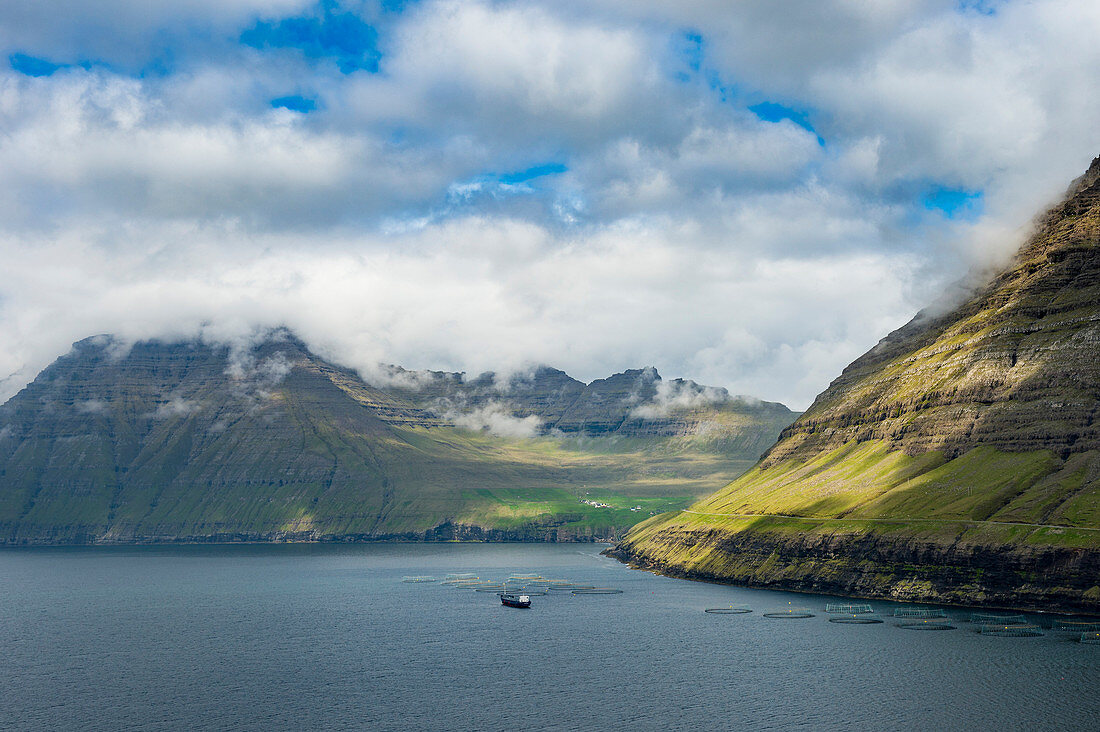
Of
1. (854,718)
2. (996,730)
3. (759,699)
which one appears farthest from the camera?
(759,699)

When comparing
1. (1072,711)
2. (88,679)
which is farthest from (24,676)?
(1072,711)

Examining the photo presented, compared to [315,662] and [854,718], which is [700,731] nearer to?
[854,718]

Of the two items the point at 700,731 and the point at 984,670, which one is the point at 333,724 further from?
the point at 984,670

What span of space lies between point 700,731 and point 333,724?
57.3m

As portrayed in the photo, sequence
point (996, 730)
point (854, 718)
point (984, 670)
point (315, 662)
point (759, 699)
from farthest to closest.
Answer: point (315, 662) < point (984, 670) < point (759, 699) < point (854, 718) < point (996, 730)

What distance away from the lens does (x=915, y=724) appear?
13888 centimetres

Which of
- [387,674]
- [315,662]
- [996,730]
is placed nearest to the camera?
[996,730]

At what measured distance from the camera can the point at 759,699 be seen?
157 m

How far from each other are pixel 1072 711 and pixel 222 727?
132 m

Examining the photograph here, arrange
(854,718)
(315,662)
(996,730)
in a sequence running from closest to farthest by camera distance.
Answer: (996,730), (854,718), (315,662)

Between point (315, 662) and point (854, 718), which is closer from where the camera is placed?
point (854, 718)

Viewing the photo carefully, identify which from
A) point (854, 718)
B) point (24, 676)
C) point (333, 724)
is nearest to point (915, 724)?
point (854, 718)

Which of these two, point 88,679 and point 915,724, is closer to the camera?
point 915,724

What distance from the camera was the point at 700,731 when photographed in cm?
13800
